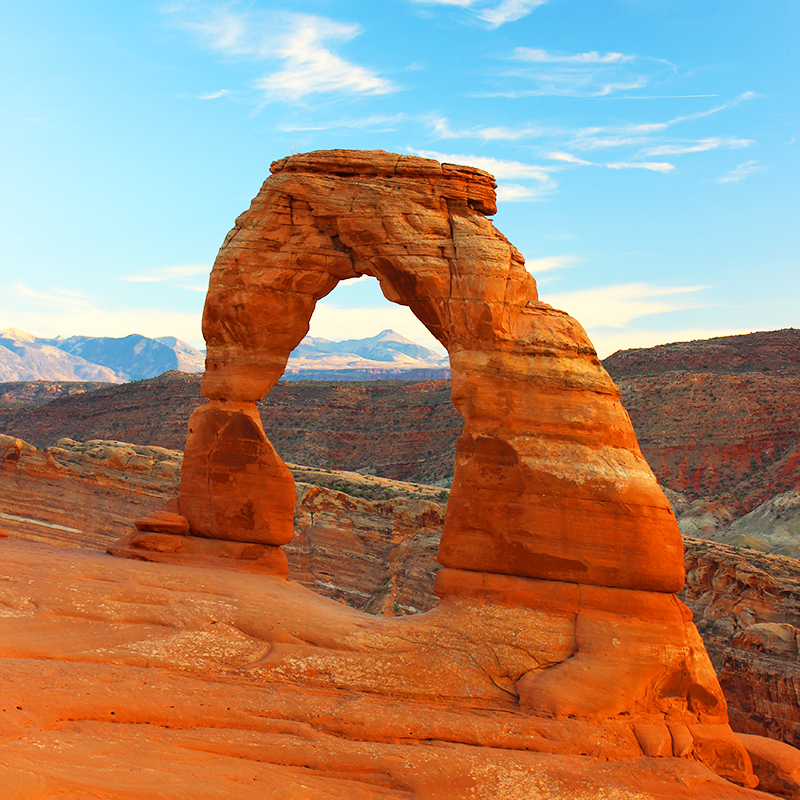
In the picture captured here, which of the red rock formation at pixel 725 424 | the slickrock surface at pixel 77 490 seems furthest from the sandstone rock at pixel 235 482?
the red rock formation at pixel 725 424

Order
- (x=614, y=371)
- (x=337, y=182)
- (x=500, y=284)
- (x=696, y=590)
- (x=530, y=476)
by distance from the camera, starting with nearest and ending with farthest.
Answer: (x=530, y=476), (x=500, y=284), (x=337, y=182), (x=696, y=590), (x=614, y=371)

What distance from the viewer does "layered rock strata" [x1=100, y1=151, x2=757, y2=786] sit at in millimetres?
11688

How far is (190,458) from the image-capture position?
54.0 ft

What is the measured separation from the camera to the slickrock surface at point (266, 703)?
8.07 metres

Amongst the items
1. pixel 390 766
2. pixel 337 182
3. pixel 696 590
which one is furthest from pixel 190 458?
pixel 696 590

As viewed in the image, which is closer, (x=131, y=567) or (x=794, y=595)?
(x=131, y=567)

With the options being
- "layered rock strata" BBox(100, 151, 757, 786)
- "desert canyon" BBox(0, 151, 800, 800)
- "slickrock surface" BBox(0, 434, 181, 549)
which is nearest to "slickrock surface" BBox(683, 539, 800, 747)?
"desert canyon" BBox(0, 151, 800, 800)

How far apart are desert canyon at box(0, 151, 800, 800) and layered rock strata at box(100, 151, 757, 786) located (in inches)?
1.7

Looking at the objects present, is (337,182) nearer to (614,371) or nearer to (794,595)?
(794,595)

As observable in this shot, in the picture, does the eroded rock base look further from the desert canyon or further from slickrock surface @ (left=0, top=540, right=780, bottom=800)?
slickrock surface @ (left=0, top=540, right=780, bottom=800)

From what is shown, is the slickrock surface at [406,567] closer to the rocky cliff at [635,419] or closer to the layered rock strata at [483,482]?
the layered rock strata at [483,482]

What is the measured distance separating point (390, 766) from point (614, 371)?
60.1 meters

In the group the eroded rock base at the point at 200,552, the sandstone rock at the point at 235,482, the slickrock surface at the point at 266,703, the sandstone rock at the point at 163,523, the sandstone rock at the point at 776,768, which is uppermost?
the sandstone rock at the point at 235,482

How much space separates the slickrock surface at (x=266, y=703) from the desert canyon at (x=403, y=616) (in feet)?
0.13
